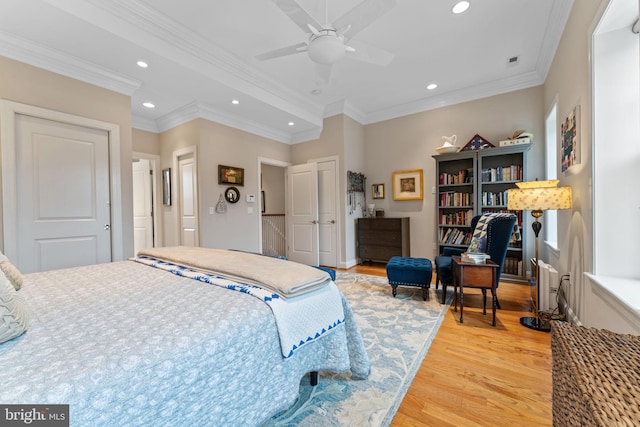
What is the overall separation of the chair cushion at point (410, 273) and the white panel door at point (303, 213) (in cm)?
208

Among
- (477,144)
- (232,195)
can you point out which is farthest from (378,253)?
(232,195)

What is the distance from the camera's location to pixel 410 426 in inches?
50.8

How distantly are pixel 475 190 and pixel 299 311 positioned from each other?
12.0 ft

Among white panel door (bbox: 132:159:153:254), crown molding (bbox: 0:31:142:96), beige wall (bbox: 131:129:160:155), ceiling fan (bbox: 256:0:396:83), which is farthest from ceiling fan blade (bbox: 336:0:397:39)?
white panel door (bbox: 132:159:153:254)

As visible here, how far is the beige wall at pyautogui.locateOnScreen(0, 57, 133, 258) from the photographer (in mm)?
2432

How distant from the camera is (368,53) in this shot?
7.64 ft

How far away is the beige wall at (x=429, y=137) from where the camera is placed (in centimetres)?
379

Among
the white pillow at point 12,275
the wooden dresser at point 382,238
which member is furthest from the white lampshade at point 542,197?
the white pillow at point 12,275

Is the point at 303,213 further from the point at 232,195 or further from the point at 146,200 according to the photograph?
the point at 146,200

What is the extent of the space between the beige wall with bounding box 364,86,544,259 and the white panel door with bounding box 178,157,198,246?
10.3ft

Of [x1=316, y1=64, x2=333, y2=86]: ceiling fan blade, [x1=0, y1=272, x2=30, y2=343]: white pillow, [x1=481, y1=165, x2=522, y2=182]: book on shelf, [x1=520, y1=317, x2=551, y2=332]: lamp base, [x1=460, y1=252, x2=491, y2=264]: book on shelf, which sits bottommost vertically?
[x1=520, y1=317, x2=551, y2=332]: lamp base

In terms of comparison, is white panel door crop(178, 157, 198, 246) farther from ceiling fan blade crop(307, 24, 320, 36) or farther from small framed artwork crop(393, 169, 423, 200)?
small framed artwork crop(393, 169, 423, 200)

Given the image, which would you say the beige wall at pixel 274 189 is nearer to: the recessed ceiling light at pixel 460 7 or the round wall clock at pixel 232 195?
the round wall clock at pixel 232 195

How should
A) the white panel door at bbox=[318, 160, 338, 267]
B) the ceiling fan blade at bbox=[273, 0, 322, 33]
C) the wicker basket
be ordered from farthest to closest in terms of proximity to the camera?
the white panel door at bbox=[318, 160, 338, 267] → the ceiling fan blade at bbox=[273, 0, 322, 33] → the wicker basket
